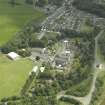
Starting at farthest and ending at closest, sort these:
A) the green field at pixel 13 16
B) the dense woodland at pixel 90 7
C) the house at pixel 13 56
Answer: the dense woodland at pixel 90 7, the green field at pixel 13 16, the house at pixel 13 56

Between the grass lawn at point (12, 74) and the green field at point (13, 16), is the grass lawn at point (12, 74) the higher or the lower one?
the lower one

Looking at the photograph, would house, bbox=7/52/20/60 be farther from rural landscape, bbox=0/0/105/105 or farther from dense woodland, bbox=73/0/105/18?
dense woodland, bbox=73/0/105/18

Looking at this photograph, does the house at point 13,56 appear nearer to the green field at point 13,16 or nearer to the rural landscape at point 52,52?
the rural landscape at point 52,52

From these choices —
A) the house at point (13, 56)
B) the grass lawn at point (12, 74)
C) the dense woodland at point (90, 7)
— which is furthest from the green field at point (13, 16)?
the dense woodland at point (90, 7)

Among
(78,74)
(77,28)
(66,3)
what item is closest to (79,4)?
(66,3)

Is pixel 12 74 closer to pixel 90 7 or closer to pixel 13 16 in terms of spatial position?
pixel 13 16

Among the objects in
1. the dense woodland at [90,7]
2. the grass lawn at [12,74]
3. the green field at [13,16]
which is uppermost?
the dense woodland at [90,7]

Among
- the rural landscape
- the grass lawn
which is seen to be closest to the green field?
the rural landscape

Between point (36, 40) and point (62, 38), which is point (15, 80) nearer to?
point (36, 40)

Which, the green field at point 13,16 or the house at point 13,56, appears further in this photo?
the green field at point 13,16
